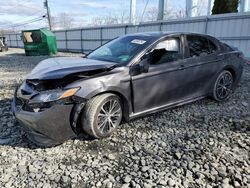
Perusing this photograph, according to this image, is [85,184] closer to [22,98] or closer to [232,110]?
[22,98]

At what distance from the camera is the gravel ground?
249cm

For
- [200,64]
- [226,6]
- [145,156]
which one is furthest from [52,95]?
[226,6]

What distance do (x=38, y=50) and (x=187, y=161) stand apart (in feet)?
56.4

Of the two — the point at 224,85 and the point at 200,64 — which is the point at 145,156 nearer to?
the point at 200,64

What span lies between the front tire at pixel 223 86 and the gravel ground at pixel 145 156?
2.18 ft

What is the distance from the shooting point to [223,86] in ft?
15.4

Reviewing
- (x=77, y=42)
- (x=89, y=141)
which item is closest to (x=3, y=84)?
(x=89, y=141)

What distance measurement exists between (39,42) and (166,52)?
629 inches

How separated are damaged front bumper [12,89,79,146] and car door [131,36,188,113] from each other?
103 centimetres

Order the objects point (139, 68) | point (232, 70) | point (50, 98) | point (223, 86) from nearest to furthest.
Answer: point (50, 98) → point (139, 68) → point (223, 86) → point (232, 70)

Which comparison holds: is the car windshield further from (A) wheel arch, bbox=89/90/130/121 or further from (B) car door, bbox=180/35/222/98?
(B) car door, bbox=180/35/222/98

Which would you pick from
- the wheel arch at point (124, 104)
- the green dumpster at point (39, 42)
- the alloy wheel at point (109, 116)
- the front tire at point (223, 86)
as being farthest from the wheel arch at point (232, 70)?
the green dumpster at point (39, 42)

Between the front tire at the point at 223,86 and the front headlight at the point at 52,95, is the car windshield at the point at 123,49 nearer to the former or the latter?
the front headlight at the point at 52,95

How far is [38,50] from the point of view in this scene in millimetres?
17703
